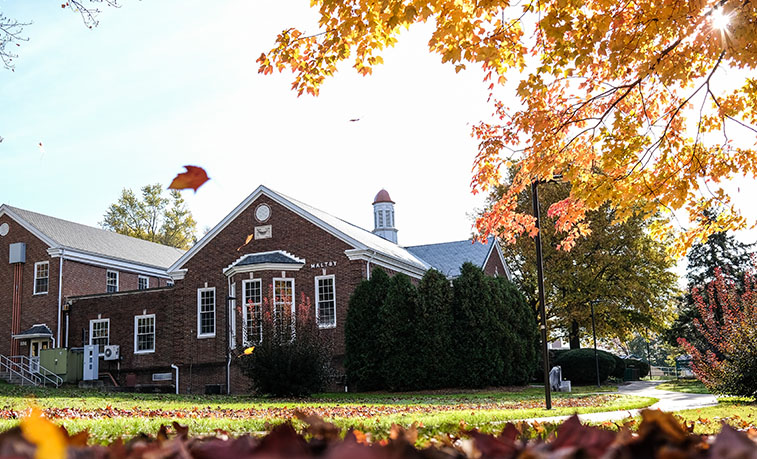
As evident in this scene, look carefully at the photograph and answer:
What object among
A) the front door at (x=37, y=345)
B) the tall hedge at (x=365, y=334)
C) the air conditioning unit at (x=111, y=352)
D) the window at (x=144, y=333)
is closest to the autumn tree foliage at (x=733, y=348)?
the tall hedge at (x=365, y=334)

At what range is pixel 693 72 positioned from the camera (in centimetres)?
869

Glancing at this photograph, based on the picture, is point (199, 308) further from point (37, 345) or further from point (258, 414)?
point (258, 414)

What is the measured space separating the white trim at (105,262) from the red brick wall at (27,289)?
51cm

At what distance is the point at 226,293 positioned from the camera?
2552 cm

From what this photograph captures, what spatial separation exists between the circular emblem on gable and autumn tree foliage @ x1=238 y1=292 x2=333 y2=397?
25.7 feet

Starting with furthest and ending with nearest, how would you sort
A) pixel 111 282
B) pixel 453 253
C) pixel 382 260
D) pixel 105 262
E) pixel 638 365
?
pixel 638 365 < pixel 453 253 < pixel 111 282 < pixel 105 262 < pixel 382 260

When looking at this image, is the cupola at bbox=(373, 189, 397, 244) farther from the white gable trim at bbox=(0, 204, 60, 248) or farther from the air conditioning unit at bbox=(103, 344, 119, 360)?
the white gable trim at bbox=(0, 204, 60, 248)

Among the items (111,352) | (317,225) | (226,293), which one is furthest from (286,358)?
(111,352)

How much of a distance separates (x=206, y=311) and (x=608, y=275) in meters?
21.3

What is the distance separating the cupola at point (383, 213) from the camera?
37.5 metres

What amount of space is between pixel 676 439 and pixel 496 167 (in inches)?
309

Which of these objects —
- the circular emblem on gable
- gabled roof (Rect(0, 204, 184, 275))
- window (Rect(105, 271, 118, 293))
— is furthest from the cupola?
window (Rect(105, 271, 118, 293))

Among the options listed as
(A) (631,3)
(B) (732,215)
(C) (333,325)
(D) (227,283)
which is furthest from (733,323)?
(D) (227,283)

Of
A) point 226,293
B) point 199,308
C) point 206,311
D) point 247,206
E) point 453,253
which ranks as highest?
point 247,206
